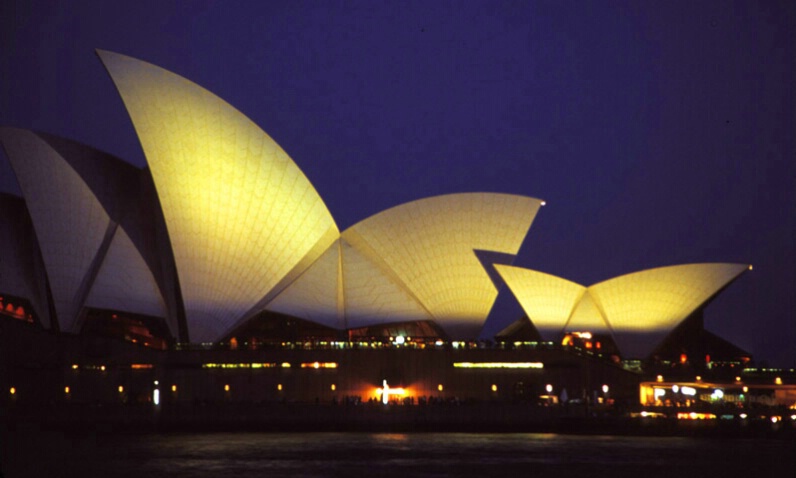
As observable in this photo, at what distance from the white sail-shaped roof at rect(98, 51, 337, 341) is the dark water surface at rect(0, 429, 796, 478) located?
27.5ft

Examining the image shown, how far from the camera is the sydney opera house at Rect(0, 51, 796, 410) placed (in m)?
42.8

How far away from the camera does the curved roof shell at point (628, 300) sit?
4650 cm

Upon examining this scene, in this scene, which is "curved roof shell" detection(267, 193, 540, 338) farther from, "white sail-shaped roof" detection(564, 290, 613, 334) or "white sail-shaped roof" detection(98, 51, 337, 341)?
"white sail-shaped roof" detection(564, 290, 613, 334)

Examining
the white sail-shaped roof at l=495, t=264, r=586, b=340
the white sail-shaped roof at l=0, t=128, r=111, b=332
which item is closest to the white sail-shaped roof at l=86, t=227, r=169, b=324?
the white sail-shaped roof at l=0, t=128, r=111, b=332

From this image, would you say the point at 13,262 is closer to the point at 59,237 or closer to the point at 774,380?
the point at 59,237

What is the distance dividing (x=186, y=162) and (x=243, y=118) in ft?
9.74

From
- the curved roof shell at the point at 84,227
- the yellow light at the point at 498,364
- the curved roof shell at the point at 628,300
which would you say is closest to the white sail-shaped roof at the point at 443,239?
the curved roof shell at the point at 628,300

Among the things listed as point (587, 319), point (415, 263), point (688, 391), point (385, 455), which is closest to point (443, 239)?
point (415, 263)

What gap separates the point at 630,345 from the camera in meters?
A: 48.3

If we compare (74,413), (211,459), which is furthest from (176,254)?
(211,459)

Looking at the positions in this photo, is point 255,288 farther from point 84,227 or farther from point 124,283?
point 84,227

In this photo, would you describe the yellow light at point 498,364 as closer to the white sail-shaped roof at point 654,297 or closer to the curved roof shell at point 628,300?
the curved roof shell at point 628,300

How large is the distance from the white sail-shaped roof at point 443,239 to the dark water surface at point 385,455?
1053 centimetres

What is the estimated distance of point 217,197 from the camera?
4303 centimetres
